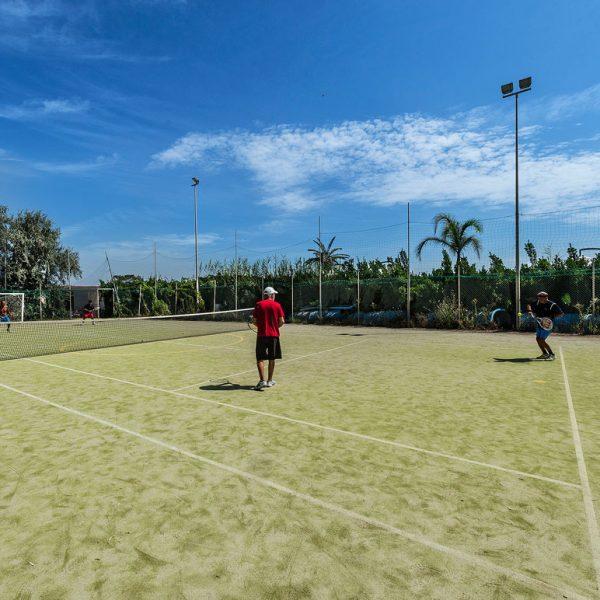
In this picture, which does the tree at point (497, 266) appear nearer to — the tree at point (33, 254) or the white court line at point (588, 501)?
the white court line at point (588, 501)

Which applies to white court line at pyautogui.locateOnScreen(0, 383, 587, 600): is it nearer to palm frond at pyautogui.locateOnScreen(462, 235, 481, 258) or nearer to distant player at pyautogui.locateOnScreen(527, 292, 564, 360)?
distant player at pyautogui.locateOnScreen(527, 292, 564, 360)

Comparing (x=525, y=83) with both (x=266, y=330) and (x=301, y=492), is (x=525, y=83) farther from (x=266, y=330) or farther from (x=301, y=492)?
(x=301, y=492)

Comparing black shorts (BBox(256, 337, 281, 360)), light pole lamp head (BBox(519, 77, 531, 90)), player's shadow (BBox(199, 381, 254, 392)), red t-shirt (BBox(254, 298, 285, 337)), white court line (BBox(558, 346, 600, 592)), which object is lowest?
white court line (BBox(558, 346, 600, 592))

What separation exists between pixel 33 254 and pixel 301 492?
5156 centimetres

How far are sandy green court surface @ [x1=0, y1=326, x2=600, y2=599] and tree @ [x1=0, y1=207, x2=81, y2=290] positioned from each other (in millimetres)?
43601

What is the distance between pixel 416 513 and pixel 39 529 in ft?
9.65

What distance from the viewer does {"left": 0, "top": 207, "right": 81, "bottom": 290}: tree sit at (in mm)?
43781

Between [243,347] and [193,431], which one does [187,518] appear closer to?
[193,431]

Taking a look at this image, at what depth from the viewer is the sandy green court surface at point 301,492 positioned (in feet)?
8.76

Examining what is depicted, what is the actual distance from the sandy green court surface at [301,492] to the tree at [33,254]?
4360 cm

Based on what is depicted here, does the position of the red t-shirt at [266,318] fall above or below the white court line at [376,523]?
above

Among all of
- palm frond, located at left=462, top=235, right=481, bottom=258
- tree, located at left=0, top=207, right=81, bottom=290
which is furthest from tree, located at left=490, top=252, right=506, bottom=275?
tree, located at left=0, top=207, right=81, bottom=290

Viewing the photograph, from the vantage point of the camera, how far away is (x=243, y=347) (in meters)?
14.5

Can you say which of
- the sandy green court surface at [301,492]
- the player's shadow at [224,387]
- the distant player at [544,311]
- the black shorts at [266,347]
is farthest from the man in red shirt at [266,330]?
the distant player at [544,311]
